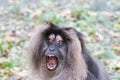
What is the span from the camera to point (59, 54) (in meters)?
5.65

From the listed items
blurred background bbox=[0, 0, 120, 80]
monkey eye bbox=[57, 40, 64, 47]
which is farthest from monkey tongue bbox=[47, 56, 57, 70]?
blurred background bbox=[0, 0, 120, 80]

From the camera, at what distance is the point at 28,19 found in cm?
1148

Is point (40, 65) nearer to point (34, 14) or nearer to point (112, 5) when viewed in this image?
point (34, 14)

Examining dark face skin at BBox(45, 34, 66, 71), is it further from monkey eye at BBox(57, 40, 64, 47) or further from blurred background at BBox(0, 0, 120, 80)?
blurred background at BBox(0, 0, 120, 80)

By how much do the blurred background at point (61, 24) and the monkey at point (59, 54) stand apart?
4.28 ft

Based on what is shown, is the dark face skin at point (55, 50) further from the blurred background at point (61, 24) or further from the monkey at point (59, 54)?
the blurred background at point (61, 24)

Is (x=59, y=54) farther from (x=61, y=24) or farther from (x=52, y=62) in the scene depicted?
(x=61, y=24)

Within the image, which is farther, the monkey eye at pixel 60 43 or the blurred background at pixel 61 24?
the blurred background at pixel 61 24

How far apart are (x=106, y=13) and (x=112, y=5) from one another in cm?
102

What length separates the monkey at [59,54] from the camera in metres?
5.66

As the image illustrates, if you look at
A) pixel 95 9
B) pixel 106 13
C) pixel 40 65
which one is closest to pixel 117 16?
pixel 106 13

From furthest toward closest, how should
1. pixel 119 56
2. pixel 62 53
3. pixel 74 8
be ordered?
pixel 74 8 < pixel 119 56 < pixel 62 53

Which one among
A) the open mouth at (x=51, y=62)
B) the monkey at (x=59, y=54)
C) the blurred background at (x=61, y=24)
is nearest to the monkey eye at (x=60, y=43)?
the monkey at (x=59, y=54)

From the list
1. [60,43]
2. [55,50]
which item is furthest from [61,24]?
[55,50]
